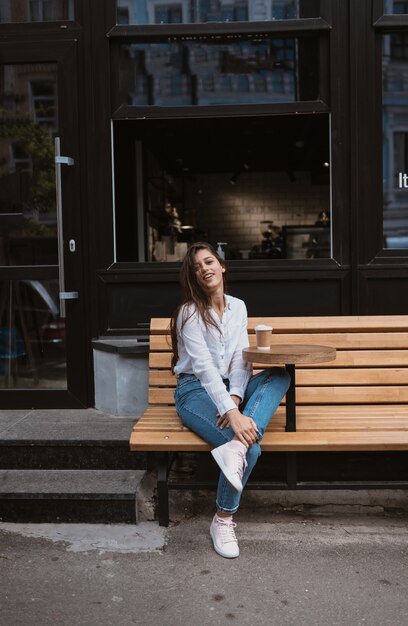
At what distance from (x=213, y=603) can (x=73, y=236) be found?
9.82 ft

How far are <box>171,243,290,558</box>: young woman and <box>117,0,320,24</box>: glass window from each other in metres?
2.15

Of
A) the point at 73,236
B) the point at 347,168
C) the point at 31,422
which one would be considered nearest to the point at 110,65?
the point at 73,236

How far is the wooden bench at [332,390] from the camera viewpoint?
365 cm

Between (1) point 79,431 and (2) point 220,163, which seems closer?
(1) point 79,431

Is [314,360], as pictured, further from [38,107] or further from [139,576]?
[38,107]

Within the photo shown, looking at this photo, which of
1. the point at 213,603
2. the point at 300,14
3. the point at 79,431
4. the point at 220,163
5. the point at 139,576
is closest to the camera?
the point at 213,603

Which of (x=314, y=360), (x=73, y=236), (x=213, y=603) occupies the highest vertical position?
(x=73, y=236)

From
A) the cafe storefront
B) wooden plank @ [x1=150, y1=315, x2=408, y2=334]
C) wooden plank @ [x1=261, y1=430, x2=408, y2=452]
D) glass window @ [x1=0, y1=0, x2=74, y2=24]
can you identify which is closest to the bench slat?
wooden plank @ [x1=150, y1=315, x2=408, y2=334]

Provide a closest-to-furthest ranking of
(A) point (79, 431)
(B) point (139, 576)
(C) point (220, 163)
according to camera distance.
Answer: (B) point (139, 576), (A) point (79, 431), (C) point (220, 163)

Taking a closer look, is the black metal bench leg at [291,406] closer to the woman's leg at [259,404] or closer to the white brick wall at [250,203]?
the woman's leg at [259,404]

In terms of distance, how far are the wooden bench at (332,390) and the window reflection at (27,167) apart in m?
1.31

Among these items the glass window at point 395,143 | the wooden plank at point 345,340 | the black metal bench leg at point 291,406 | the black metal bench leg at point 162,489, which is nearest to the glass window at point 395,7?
the glass window at point 395,143

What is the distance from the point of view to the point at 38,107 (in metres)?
5.11

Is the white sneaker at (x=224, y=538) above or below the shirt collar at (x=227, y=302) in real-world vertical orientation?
below
